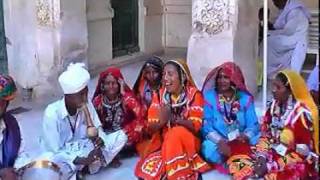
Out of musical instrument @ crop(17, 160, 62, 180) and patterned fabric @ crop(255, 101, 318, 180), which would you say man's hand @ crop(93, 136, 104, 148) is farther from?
patterned fabric @ crop(255, 101, 318, 180)

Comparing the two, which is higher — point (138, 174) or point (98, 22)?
point (98, 22)

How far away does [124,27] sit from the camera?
327 inches

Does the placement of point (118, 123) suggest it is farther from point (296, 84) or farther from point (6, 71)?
point (6, 71)

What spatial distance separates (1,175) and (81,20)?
3233 millimetres

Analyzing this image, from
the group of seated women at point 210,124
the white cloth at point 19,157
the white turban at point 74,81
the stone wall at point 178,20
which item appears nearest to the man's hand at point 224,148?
the group of seated women at point 210,124

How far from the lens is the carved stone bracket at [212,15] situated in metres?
5.70

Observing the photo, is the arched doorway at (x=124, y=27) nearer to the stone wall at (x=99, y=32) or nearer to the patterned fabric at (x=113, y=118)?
the stone wall at (x=99, y=32)

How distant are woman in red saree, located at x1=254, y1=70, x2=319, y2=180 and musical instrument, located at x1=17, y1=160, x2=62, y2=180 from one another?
1290 mm

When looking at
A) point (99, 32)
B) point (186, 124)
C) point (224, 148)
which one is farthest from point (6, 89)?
point (99, 32)

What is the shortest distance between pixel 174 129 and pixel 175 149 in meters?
0.13

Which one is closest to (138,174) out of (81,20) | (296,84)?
(296,84)

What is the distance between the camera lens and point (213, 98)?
437 cm

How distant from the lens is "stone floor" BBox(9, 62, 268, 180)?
4504 millimetres

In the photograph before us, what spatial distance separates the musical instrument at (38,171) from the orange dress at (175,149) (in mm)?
669
